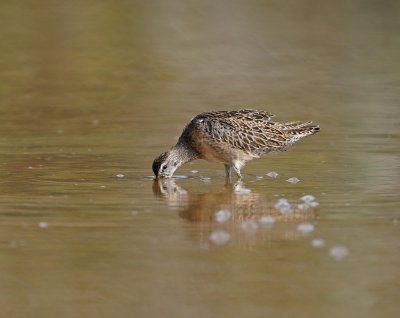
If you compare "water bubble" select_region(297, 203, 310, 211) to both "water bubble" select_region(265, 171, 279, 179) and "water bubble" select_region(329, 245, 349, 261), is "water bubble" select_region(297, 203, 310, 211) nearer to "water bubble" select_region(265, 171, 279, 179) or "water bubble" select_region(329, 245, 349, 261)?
"water bubble" select_region(329, 245, 349, 261)

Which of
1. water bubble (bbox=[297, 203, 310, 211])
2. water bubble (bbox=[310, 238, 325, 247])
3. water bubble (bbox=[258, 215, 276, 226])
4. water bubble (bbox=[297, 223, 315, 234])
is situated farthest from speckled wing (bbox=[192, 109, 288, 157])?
water bubble (bbox=[310, 238, 325, 247])

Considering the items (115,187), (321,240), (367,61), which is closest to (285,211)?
(321,240)

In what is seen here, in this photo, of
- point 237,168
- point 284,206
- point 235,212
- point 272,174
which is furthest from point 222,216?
point 237,168

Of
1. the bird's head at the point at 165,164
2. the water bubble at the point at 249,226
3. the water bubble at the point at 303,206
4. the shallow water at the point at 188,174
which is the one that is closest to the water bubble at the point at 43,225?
the shallow water at the point at 188,174

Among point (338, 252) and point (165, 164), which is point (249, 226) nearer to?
point (338, 252)

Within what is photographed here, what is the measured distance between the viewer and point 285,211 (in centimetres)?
1019

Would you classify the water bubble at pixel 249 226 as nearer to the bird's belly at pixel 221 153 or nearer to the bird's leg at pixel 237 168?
the bird's leg at pixel 237 168

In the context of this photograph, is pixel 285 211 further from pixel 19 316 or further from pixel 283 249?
pixel 19 316

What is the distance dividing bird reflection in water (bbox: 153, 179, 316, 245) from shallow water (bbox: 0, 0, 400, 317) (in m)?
0.03

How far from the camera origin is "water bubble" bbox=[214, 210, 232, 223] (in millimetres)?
9955

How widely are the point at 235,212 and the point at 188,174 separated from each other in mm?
2773

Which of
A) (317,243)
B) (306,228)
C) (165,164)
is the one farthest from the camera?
(165,164)

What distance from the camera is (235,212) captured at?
10.4 metres

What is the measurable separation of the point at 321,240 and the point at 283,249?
38 cm
